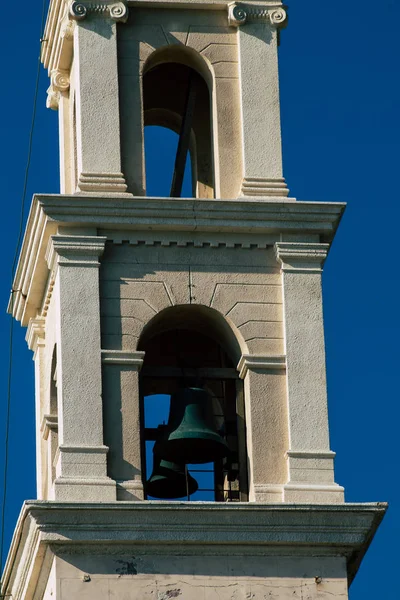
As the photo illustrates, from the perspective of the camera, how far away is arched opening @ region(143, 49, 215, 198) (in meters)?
44.3

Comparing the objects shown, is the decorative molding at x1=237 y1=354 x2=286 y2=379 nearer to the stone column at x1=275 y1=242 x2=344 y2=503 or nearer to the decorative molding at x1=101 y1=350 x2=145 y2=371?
the stone column at x1=275 y1=242 x2=344 y2=503

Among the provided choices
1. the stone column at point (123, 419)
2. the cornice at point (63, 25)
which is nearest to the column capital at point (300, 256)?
the stone column at point (123, 419)

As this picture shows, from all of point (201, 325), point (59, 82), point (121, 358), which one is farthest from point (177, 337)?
point (59, 82)

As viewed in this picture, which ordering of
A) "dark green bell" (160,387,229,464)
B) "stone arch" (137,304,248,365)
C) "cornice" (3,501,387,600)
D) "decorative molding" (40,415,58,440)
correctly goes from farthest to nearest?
"decorative molding" (40,415,58,440), "stone arch" (137,304,248,365), "dark green bell" (160,387,229,464), "cornice" (3,501,387,600)

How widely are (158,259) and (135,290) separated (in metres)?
0.53

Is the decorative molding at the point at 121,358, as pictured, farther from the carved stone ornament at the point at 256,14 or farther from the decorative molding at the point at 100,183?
the carved stone ornament at the point at 256,14

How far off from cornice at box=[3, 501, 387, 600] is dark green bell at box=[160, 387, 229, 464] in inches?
63.5

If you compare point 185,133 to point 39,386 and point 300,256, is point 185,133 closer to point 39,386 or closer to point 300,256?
point 300,256

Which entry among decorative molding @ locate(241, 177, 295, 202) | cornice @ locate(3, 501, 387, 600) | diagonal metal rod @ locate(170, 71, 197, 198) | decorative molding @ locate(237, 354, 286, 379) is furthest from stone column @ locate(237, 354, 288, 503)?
diagonal metal rod @ locate(170, 71, 197, 198)

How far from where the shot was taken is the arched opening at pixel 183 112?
4428cm

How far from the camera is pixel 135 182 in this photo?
42562 mm

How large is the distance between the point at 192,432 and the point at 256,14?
600 centimetres

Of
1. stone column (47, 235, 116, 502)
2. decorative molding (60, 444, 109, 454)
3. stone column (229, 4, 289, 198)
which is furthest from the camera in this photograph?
stone column (229, 4, 289, 198)

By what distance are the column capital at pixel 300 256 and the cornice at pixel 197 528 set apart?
137 inches
